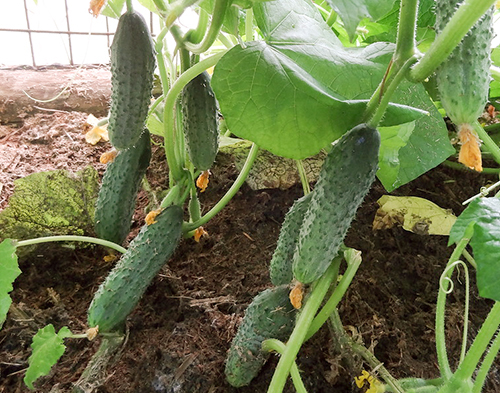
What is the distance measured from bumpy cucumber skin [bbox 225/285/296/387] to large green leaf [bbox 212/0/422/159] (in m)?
0.35

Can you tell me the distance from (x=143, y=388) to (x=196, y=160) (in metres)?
0.58

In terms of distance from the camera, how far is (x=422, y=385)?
105cm

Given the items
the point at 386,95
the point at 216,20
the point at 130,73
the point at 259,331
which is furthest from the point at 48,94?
the point at 386,95

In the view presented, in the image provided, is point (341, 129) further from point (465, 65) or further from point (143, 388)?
point (143, 388)

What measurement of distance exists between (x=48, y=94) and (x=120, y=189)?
1007 mm

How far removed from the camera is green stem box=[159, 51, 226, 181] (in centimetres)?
98

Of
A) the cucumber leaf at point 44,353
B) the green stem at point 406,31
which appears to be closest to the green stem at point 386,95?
the green stem at point 406,31

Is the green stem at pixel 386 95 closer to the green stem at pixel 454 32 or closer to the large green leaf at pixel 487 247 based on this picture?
the green stem at pixel 454 32

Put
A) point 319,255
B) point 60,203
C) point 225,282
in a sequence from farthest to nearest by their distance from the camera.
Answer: point 60,203, point 225,282, point 319,255

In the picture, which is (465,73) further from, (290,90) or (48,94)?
(48,94)

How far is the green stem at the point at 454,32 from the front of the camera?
0.62m

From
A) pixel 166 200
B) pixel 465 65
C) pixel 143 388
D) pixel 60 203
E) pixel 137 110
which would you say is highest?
pixel 465 65

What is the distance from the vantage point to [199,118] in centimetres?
118

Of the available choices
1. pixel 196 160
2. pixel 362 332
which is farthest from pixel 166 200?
pixel 362 332
